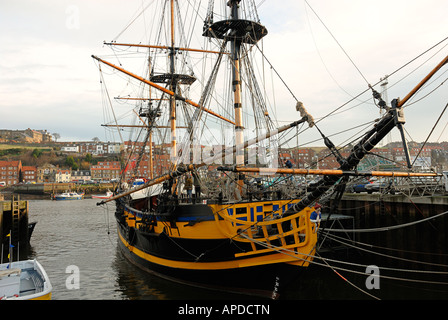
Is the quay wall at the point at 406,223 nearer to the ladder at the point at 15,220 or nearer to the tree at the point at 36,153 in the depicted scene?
the ladder at the point at 15,220

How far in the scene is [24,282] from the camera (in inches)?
450

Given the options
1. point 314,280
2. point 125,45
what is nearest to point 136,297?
point 314,280

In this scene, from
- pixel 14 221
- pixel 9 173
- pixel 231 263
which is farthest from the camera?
pixel 9 173

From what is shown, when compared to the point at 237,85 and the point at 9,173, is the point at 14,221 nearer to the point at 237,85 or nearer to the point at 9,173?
the point at 237,85

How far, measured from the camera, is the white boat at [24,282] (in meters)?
9.56

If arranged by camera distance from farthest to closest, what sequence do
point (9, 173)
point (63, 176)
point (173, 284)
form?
point (63, 176), point (9, 173), point (173, 284)

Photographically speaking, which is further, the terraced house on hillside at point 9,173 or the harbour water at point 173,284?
the terraced house on hillside at point 9,173

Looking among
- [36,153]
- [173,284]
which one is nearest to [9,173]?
[36,153]

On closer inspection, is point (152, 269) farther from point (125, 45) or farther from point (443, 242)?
point (125, 45)

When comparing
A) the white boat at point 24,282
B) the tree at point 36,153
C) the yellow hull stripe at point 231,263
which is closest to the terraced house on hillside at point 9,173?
the tree at point 36,153

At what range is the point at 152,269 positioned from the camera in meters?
15.6

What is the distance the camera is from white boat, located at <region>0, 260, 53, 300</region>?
956 centimetres

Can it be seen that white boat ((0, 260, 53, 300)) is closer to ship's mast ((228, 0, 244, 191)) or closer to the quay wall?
ship's mast ((228, 0, 244, 191))

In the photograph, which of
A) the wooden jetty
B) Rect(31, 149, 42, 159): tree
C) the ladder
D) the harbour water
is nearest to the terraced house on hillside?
Rect(31, 149, 42, 159): tree
